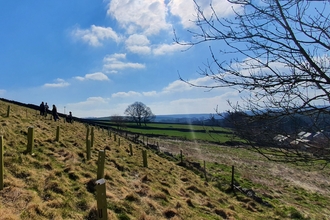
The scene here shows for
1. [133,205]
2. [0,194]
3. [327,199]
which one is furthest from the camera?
[327,199]

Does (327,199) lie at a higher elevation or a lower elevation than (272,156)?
lower

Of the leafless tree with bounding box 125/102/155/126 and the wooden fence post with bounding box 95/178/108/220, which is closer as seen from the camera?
the wooden fence post with bounding box 95/178/108/220

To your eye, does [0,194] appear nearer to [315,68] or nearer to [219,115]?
[219,115]

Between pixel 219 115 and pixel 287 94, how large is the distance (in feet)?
2.85

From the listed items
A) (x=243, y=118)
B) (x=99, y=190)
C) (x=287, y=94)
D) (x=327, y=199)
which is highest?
(x=287, y=94)

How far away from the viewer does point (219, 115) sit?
134 inches

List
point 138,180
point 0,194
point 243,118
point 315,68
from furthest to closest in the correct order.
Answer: point 138,180 → point 0,194 → point 243,118 → point 315,68

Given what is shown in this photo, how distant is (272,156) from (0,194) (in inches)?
207

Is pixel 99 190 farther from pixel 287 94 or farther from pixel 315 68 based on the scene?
pixel 315 68

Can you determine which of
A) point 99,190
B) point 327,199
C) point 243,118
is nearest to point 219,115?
point 243,118

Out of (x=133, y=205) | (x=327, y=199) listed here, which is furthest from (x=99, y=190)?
(x=327, y=199)

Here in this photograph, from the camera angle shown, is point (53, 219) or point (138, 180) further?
point (138, 180)

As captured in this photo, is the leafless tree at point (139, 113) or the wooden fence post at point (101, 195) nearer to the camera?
the wooden fence post at point (101, 195)

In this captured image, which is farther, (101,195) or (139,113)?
(139,113)
